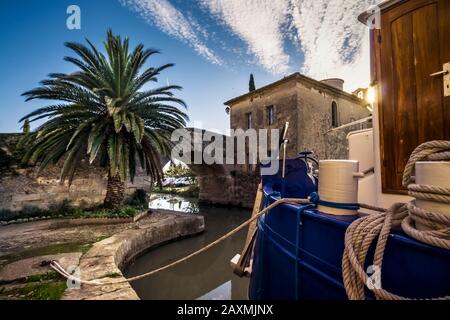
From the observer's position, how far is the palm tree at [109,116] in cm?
782

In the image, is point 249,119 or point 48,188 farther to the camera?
point 249,119

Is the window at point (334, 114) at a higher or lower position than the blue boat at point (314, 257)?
higher

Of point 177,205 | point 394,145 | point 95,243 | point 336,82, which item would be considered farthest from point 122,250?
point 336,82

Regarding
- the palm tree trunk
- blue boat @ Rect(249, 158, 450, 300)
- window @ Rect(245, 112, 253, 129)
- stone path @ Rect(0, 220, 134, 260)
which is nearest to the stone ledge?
stone path @ Rect(0, 220, 134, 260)

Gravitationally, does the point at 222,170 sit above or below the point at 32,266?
above

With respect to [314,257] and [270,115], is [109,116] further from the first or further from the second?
[270,115]

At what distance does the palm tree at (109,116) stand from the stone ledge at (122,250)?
6.60ft

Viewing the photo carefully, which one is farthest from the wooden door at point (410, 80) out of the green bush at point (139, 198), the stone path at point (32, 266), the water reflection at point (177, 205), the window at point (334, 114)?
the window at point (334, 114)

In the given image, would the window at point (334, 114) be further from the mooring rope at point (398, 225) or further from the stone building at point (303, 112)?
the mooring rope at point (398, 225)

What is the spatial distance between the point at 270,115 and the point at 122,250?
13.2m

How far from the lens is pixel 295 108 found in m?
14.0

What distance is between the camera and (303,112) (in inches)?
564

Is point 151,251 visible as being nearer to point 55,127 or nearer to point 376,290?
point 55,127
